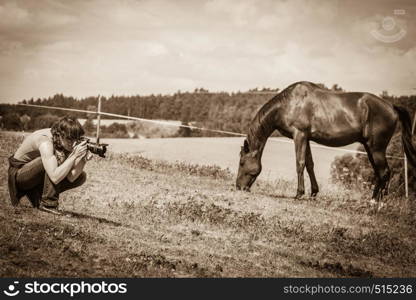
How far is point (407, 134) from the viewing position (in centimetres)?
977

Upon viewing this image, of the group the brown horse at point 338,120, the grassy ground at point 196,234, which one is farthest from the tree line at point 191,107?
the brown horse at point 338,120

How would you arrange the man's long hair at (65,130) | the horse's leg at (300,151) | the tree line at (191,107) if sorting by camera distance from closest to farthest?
the man's long hair at (65,130) < the horse's leg at (300,151) < the tree line at (191,107)

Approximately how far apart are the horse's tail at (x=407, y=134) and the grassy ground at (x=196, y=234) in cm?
105

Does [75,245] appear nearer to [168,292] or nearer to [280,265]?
[168,292]

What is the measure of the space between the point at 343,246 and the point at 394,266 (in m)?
0.74

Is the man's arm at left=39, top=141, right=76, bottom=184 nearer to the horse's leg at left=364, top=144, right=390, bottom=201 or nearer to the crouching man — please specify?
the crouching man

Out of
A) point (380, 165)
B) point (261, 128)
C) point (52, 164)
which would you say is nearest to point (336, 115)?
point (380, 165)

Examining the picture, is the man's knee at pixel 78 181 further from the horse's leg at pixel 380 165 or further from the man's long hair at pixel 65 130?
the horse's leg at pixel 380 165

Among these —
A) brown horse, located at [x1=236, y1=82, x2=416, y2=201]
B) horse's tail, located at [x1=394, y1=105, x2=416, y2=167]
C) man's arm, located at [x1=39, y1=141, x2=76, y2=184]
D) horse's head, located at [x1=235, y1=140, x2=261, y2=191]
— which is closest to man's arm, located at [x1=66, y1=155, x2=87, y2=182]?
man's arm, located at [x1=39, y1=141, x2=76, y2=184]

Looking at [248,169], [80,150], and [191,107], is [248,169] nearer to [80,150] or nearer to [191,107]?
[80,150]

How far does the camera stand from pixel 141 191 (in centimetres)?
870

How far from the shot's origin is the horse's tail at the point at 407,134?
9703 millimetres

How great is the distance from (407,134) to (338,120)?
154 cm

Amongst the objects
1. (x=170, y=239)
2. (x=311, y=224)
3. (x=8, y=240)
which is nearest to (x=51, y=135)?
(x=8, y=240)
